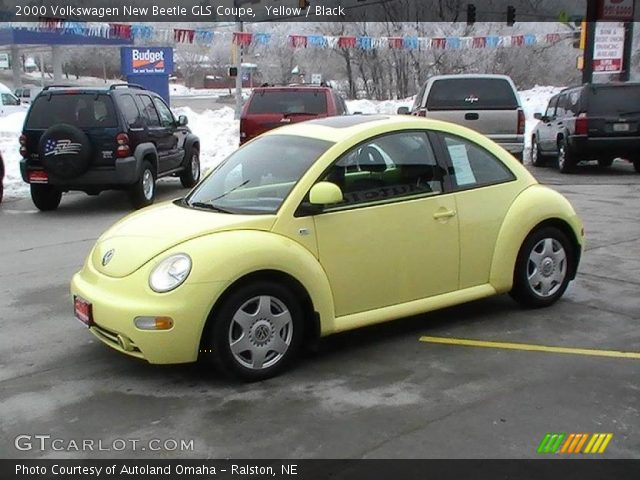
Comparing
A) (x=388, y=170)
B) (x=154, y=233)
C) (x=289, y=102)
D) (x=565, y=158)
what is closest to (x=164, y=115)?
(x=289, y=102)

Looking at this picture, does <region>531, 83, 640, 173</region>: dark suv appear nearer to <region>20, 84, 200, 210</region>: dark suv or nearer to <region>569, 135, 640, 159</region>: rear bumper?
<region>569, 135, 640, 159</region>: rear bumper

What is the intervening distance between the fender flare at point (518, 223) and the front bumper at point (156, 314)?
7.56 ft

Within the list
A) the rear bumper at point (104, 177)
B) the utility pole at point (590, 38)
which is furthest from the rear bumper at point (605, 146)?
the rear bumper at point (104, 177)

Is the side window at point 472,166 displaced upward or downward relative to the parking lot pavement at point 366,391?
upward

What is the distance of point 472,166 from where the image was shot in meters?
5.73

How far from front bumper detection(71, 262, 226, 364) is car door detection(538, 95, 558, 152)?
13.6m

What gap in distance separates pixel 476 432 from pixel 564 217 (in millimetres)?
2633

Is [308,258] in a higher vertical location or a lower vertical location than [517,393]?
higher

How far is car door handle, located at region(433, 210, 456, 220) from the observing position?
5.38 metres

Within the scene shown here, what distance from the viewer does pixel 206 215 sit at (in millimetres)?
5023

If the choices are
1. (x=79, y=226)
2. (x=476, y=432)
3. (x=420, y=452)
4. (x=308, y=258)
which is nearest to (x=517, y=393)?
(x=476, y=432)

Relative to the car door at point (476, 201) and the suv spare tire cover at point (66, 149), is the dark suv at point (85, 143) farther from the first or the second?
the car door at point (476, 201)

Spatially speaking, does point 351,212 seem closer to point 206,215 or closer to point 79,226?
point 206,215

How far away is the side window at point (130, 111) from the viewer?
11328 mm
